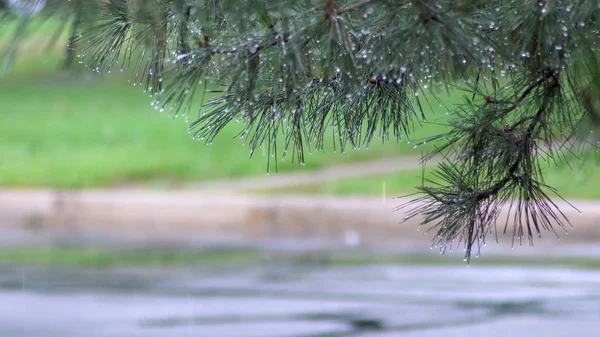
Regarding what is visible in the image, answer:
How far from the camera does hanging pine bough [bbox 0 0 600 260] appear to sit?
2219 mm

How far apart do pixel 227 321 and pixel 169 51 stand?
1.98 m

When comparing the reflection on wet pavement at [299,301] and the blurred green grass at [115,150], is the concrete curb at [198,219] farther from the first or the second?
the reflection on wet pavement at [299,301]

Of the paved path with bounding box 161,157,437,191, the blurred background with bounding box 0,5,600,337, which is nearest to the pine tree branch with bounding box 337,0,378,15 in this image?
the blurred background with bounding box 0,5,600,337

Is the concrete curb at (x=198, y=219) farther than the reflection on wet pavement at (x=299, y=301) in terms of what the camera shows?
Yes

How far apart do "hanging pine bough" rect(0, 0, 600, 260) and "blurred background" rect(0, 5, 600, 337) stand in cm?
20

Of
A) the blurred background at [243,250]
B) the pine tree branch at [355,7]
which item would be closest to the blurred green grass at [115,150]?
the blurred background at [243,250]

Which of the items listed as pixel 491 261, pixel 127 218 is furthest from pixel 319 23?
pixel 127 218

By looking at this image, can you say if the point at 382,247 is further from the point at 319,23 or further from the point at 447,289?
the point at 319,23

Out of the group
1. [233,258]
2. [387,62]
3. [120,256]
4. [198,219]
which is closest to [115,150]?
[198,219]

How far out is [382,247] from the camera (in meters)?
6.45

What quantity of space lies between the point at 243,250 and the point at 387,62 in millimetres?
4170

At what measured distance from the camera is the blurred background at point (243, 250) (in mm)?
4234

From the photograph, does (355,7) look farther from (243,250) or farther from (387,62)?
(243,250)

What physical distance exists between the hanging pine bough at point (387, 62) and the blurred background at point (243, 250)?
0.20 meters
